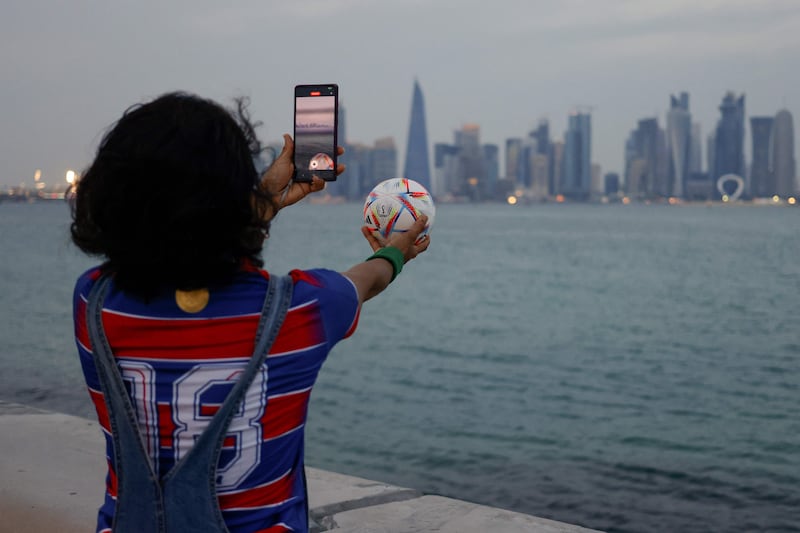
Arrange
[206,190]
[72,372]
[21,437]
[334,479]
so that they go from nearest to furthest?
[206,190] < [334,479] < [21,437] < [72,372]

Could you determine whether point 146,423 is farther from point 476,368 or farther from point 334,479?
point 476,368

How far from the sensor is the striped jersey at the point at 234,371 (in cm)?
203

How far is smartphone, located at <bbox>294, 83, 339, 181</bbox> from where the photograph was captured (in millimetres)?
3061

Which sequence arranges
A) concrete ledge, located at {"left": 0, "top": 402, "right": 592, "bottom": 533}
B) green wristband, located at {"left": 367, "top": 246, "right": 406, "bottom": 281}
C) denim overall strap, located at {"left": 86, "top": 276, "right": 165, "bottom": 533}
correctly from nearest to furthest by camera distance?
denim overall strap, located at {"left": 86, "top": 276, "right": 165, "bottom": 533} < green wristband, located at {"left": 367, "top": 246, "right": 406, "bottom": 281} < concrete ledge, located at {"left": 0, "top": 402, "right": 592, "bottom": 533}

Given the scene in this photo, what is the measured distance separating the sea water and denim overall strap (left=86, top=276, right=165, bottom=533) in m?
0.25

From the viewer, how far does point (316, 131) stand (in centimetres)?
308

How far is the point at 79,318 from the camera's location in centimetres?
218

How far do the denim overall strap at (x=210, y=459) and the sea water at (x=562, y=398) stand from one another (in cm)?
58

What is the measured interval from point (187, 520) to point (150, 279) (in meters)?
0.54

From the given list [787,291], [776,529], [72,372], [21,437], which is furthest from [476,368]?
[787,291]

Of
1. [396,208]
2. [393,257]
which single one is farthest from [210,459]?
[396,208]

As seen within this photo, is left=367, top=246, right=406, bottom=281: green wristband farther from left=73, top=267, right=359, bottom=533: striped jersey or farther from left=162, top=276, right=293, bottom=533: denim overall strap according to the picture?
left=162, top=276, right=293, bottom=533: denim overall strap

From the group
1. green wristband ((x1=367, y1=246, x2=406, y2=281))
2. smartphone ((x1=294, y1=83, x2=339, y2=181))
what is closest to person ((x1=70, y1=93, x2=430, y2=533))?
green wristband ((x1=367, y1=246, x2=406, y2=281))

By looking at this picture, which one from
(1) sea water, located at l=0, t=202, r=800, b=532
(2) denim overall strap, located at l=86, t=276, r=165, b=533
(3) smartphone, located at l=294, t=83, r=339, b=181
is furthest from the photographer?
(1) sea water, located at l=0, t=202, r=800, b=532
